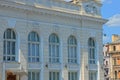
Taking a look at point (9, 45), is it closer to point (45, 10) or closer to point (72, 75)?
point (45, 10)

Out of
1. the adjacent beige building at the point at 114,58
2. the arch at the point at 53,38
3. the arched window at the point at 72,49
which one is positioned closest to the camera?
the arch at the point at 53,38

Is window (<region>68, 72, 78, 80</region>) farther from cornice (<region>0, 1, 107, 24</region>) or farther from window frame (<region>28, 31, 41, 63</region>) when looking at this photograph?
cornice (<region>0, 1, 107, 24</region>)

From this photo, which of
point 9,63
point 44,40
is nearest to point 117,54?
point 44,40

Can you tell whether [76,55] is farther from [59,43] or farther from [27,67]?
[27,67]

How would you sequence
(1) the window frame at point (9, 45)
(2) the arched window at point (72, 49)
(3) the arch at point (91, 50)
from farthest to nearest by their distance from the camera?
(3) the arch at point (91, 50) < (2) the arched window at point (72, 49) < (1) the window frame at point (9, 45)

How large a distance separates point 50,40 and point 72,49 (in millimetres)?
3385

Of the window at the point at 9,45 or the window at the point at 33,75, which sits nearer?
the window at the point at 9,45

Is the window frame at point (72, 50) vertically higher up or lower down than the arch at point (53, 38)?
lower down

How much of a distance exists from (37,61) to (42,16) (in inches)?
181

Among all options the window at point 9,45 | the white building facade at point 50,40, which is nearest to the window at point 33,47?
the white building facade at point 50,40

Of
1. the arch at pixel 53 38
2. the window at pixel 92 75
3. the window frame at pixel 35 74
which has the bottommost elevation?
the window at pixel 92 75

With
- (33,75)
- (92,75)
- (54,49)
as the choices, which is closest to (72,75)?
(92,75)

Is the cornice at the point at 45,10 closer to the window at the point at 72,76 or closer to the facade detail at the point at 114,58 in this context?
the window at the point at 72,76

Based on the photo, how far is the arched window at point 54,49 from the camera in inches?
1529
